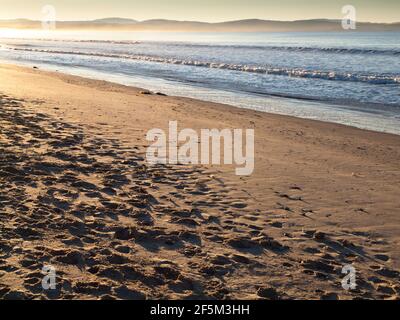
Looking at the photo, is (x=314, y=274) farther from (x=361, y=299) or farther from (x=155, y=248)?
(x=155, y=248)

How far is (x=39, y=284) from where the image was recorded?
3.78 metres

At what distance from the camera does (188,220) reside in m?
5.34

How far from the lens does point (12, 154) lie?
7.34 meters

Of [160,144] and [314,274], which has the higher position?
[160,144]

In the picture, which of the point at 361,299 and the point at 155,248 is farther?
the point at 155,248

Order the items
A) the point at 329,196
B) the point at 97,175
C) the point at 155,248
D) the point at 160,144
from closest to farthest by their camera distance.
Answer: the point at 155,248, the point at 329,196, the point at 97,175, the point at 160,144

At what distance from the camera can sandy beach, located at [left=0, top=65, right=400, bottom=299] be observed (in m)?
3.99

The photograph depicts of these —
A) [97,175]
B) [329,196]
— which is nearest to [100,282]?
[97,175]

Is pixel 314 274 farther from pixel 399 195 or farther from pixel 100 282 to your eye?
pixel 399 195

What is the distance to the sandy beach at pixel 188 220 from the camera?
13.1 ft
